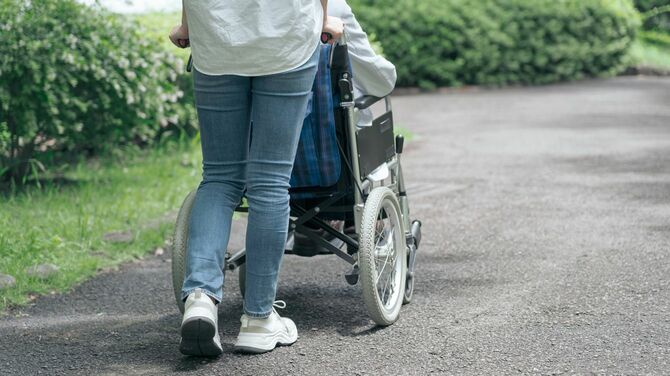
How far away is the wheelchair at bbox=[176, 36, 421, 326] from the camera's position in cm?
411

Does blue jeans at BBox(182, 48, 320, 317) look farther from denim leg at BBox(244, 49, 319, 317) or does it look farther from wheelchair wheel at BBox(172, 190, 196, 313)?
wheelchair wheel at BBox(172, 190, 196, 313)

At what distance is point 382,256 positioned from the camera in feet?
14.6

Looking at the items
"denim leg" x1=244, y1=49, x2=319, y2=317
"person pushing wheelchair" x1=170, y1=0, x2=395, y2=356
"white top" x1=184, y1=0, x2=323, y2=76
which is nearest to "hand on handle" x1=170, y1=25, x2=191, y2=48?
"person pushing wheelchair" x1=170, y1=0, x2=395, y2=356

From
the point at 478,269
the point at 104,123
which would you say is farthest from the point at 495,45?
the point at 478,269

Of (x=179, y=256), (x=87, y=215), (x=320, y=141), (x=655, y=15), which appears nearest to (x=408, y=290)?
(x=320, y=141)

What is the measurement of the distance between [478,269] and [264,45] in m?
2.20

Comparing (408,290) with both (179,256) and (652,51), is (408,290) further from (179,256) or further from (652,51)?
(652,51)

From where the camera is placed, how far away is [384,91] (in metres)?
4.56

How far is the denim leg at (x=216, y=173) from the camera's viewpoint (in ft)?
12.3

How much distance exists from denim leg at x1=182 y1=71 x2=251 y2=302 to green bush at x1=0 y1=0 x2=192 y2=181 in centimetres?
316

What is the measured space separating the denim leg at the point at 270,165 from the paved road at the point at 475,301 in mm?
312

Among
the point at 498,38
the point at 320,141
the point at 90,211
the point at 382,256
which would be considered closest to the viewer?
the point at 320,141

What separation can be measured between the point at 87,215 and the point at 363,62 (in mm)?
2522

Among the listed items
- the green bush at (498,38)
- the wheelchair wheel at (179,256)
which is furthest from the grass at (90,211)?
the green bush at (498,38)
